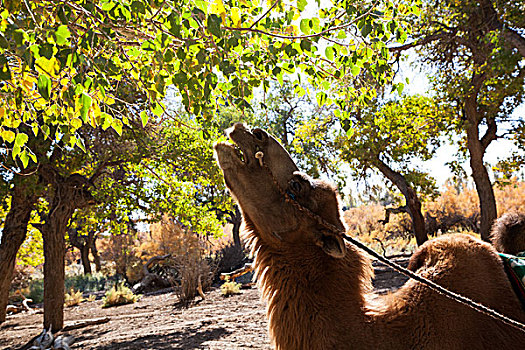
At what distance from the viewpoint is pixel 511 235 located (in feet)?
9.61

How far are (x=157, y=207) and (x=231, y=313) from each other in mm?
3346

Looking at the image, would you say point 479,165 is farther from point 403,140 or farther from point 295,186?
point 295,186

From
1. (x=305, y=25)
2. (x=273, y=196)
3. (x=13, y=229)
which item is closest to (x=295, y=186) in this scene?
(x=273, y=196)

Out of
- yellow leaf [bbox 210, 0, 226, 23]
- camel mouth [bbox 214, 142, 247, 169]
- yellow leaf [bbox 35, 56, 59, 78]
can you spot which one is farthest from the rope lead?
yellow leaf [bbox 35, 56, 59, 78]

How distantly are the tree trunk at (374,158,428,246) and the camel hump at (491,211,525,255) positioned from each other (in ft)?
37.5

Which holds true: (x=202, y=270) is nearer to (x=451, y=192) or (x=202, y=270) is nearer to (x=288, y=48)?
(x=288, y=48)

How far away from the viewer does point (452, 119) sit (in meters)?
11.9

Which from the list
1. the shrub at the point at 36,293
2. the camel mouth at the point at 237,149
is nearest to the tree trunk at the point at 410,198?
the camel mouth at the point at 237,149

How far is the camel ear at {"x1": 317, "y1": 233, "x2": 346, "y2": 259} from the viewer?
2035mm

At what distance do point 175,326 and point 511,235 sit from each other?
7.71 metres

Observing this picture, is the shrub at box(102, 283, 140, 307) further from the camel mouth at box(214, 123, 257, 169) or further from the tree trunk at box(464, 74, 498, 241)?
the camel mouth at box(214, 123, 257, 169)

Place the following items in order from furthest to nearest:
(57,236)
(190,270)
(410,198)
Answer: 1. (410,198)
2. (190,270)
3. (57,236)

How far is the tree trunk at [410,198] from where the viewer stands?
47.0ft

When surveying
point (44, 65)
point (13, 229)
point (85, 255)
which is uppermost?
point (85, 255)
